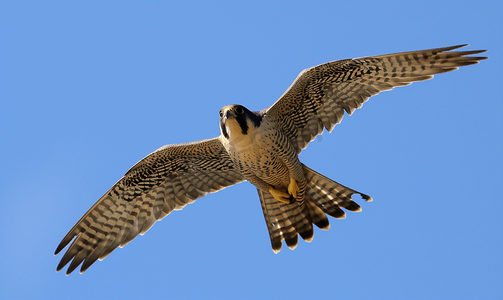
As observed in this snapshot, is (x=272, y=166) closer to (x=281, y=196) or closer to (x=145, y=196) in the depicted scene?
(x=281, y=196)

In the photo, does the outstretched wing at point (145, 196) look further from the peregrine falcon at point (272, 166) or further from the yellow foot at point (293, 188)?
the yellow foot at point (293, 188)

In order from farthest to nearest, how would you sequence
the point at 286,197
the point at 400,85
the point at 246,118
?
the point at 286,197, the point at 400,85, the point at 246,118

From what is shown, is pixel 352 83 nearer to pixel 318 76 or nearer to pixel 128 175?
pixel 318 76

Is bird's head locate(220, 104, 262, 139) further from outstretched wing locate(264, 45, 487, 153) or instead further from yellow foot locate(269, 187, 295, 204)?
yellow foot locate(269, 187, 295, 204)

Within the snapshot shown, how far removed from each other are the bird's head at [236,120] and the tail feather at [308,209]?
1.74 m

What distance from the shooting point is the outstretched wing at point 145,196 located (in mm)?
10859

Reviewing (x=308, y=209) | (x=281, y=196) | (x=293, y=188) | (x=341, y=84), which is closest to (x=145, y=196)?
(x=281, y=196)

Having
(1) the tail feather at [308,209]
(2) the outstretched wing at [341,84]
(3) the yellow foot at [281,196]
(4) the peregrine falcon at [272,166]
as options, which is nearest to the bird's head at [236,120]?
(4) the peregrine falcon at [272,166]

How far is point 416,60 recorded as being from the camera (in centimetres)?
977

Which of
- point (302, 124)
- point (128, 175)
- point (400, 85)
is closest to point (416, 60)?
point (400, 85)

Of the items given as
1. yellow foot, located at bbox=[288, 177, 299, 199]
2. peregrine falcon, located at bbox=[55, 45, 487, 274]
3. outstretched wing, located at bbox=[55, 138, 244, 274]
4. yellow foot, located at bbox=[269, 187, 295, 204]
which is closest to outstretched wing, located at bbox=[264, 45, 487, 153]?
peregrine falcon, located at bbox=[55, 45, 487, 274]

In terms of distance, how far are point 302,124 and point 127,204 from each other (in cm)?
374

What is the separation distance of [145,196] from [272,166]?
2.84m

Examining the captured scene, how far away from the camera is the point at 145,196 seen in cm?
1126
